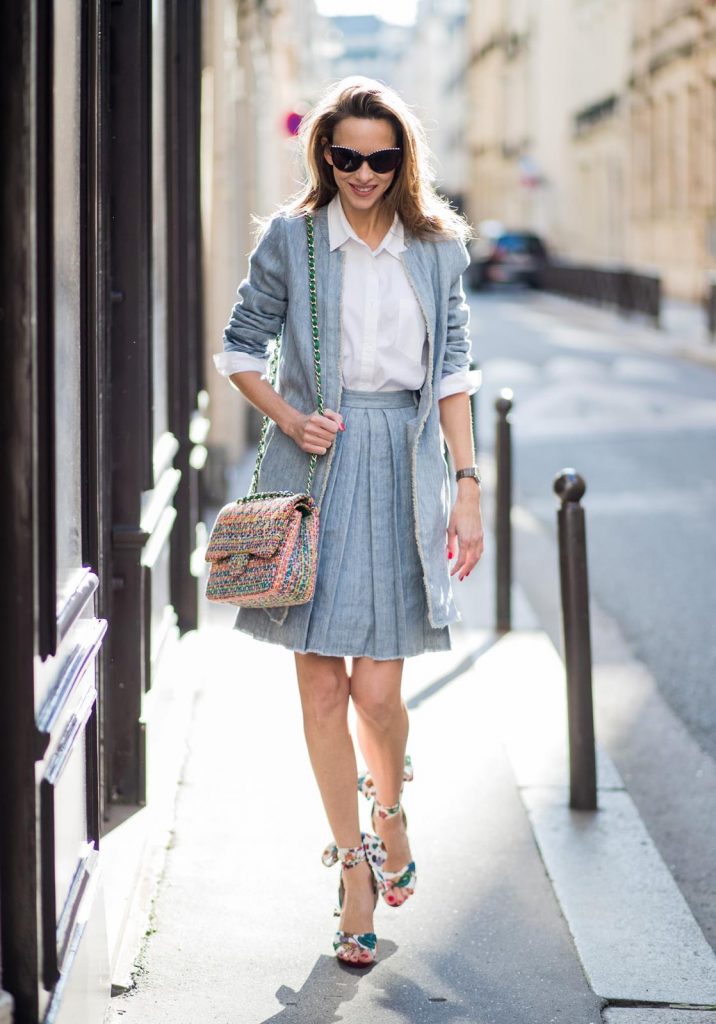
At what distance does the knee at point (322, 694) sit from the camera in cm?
372

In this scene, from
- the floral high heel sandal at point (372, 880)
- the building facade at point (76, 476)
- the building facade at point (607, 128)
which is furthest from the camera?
the building facade at point (607, 128)

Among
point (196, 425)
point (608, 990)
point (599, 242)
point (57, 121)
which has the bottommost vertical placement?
point (608, 990)

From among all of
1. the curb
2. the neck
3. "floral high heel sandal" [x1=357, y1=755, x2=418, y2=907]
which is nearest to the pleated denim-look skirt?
the neck

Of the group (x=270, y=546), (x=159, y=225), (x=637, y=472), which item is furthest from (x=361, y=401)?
(x=637, y=472)

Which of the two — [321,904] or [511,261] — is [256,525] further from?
[511,261]

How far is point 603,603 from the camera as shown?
812 centimetres

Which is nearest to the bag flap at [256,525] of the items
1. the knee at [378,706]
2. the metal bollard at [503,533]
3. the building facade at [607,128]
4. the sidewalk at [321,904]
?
the knee at [378,706]

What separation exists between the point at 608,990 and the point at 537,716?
2.31 m

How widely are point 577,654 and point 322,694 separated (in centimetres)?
131

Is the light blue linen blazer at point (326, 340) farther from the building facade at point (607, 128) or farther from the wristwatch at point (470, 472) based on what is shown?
the building facade at point (607, 128)

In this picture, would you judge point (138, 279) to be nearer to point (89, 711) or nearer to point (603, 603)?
point (89, 711)

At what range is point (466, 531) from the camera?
3760 mm

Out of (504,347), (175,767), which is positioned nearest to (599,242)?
(504,347)

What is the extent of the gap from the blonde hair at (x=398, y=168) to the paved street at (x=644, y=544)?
1.85 m
